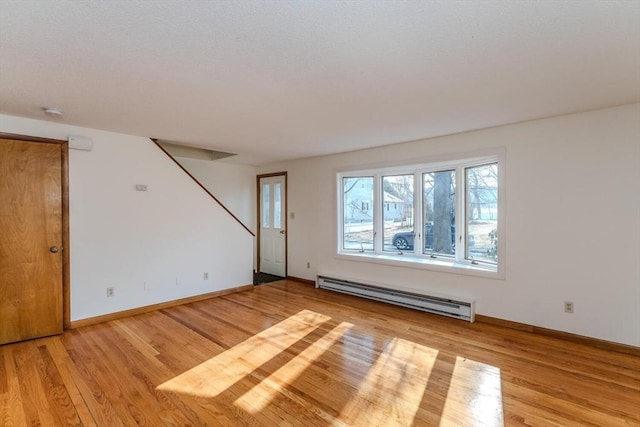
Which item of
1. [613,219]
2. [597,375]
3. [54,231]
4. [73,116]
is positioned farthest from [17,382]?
[613,219]

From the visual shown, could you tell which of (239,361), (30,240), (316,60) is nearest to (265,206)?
(30,240)

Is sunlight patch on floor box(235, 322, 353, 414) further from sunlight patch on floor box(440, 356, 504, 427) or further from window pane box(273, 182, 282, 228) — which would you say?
window pane box(273, 182, 282, 228)

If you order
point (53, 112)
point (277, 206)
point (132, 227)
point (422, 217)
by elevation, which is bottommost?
point (132, 227)

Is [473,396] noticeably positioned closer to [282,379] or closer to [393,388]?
[393,388]

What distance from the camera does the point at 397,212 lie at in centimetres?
471

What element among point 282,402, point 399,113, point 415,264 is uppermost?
point 399,113

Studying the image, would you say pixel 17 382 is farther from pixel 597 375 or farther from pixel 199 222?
pixel 597 375

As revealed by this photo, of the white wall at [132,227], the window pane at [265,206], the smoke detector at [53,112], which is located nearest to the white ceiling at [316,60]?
the smoke detector at [53,112]

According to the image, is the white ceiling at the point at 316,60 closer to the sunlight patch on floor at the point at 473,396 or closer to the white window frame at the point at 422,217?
the white window frame at the point at 422,217

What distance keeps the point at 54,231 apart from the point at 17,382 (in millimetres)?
1553

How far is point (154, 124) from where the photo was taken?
3.41 meters

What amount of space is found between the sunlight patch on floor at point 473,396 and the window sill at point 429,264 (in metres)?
1.27

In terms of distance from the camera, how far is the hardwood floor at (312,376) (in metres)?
1.99

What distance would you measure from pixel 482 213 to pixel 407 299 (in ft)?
4.79
